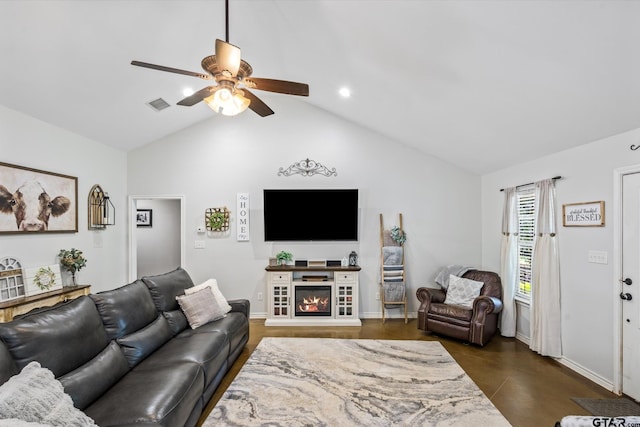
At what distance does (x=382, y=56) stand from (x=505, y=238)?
315 cm

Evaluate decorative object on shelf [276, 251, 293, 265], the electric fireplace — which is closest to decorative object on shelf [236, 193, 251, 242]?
decorative object on shelf [276, 251, 293, 265]

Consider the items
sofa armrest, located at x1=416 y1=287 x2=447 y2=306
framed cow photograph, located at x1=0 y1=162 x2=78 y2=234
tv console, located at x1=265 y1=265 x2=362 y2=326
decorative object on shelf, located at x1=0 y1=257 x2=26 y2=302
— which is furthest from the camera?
tv console, located at x1=265 y1=265 x2=362 y2=326

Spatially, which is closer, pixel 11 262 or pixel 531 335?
pixel 11 262

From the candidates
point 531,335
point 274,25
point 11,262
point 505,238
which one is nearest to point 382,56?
point 274,25

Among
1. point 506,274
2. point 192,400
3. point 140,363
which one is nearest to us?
point 192,400

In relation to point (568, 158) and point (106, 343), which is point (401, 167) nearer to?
point (568, 158)

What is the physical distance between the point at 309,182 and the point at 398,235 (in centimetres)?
175

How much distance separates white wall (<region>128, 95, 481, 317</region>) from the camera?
5.27m

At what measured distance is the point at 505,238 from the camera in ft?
14.6

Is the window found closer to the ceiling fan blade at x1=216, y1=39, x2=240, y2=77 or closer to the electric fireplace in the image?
the electric fireplace

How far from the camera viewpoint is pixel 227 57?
2143mm

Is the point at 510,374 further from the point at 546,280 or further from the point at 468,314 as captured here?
the point at 546,280

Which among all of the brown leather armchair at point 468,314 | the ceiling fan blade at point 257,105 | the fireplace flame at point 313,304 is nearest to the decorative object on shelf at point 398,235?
the brown leather armchair at point 468,314

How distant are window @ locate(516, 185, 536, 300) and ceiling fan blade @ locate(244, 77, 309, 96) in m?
3.33
